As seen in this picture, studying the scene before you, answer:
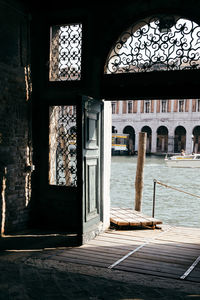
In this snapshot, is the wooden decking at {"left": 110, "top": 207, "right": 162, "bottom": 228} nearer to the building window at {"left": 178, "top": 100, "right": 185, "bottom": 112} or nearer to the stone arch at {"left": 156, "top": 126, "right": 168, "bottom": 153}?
the building window at {"left": 178, "top": 100, "right": 185, "bottom": 112}

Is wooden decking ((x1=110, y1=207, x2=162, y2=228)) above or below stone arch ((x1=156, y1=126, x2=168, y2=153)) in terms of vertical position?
below

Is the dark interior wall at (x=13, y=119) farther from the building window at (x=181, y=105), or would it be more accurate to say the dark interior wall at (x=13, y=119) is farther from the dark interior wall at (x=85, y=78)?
the building window at (x=181, y=105)

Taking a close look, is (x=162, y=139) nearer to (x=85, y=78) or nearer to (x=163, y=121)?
(x=163, y=121)

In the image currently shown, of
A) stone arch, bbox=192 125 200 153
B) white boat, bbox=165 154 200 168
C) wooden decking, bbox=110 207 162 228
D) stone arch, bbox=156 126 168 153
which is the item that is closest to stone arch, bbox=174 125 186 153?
stone arch, bbox=192 125 200 153

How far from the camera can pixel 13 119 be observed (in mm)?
5816

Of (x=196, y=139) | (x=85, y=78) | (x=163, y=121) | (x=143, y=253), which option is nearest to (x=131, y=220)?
(x=143, y=253)

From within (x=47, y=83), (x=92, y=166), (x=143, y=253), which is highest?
(x=47, y=83)

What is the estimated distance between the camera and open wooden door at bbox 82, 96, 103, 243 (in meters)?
5.20

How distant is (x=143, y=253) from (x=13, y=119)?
3.04 meters

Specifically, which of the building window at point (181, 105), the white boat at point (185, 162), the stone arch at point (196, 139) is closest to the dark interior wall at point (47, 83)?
the white boat at point (185, 162)

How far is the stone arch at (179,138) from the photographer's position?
44.7 metres

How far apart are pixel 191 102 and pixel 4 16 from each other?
127ft

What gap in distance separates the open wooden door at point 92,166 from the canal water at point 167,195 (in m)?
6.51

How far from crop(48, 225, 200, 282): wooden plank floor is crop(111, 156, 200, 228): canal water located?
5.87m
